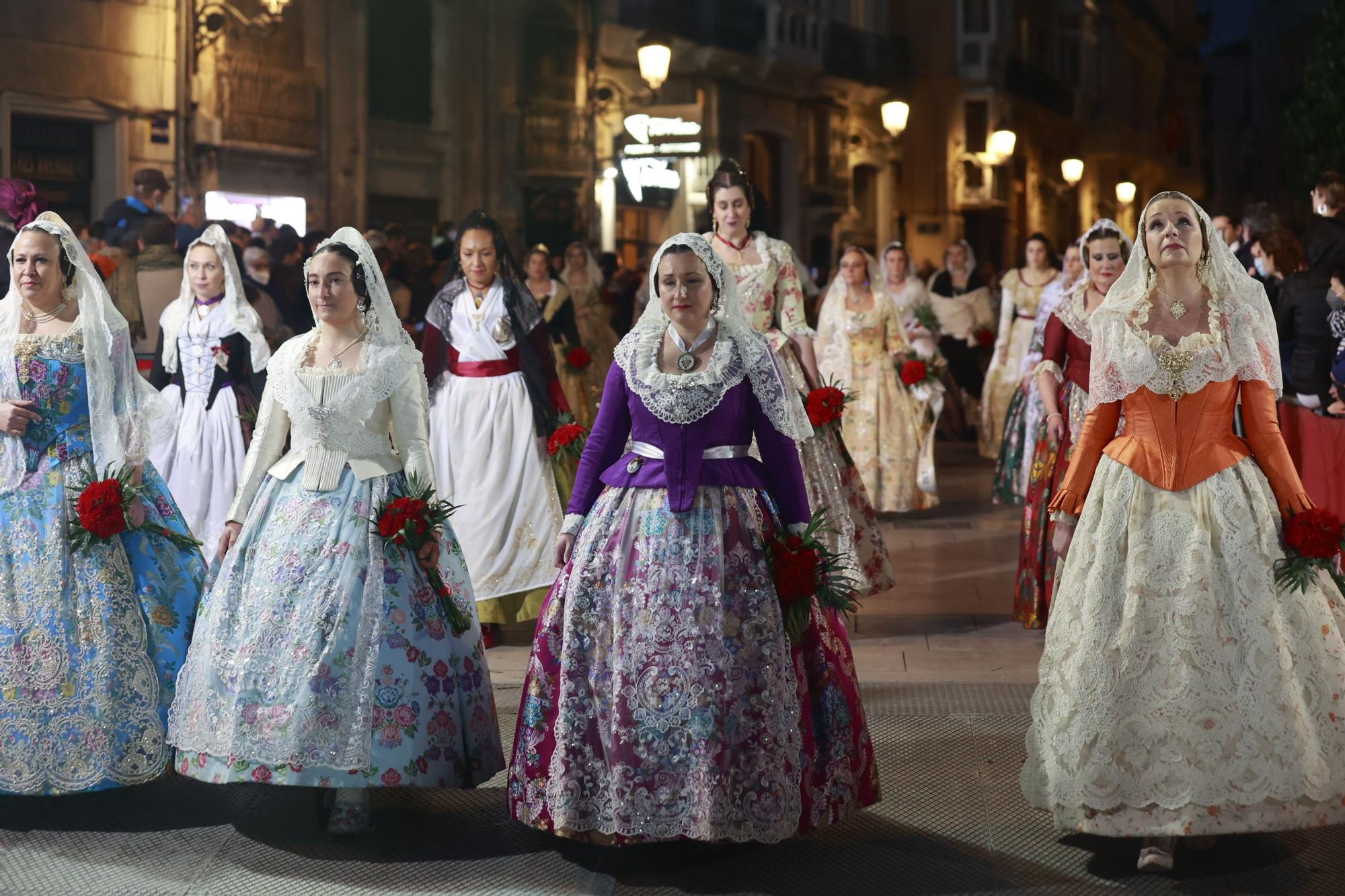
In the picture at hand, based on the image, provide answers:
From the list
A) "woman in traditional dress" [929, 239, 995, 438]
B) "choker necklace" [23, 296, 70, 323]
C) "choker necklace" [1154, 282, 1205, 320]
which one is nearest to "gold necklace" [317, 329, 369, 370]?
"choker necklace" [23, 296, 70, 323]

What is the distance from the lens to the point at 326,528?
15.8ft

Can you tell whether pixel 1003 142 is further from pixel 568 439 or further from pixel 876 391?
pixel 568 439

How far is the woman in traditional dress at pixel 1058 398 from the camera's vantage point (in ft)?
23.1

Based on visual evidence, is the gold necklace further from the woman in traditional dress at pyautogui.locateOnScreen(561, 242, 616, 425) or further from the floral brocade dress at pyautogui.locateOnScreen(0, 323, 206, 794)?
the woman in traditional dress at pyautogui.locateOnScreen(561, 242, 616, 425)

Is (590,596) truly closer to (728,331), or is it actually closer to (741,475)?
(741,475)

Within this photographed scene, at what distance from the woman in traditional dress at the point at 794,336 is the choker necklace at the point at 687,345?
2476mm

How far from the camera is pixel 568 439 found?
281 inches

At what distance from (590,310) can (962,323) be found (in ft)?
14.9

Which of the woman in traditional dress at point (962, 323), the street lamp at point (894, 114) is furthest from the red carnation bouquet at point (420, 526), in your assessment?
the street lamp at point (894, 114)

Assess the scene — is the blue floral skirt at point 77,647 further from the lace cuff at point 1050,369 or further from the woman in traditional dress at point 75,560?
the lace cuff at point 1050,369

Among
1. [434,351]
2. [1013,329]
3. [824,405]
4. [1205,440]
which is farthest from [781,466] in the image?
[1013,329]

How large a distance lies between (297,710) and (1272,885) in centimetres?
261

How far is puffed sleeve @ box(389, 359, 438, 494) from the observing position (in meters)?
5.07

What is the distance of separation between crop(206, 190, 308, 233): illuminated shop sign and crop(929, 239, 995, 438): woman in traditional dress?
20.2 ft
